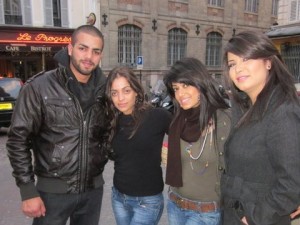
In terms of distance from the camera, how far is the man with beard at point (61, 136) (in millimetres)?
2246

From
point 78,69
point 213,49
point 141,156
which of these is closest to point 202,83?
point 141,156

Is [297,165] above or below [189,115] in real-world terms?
below

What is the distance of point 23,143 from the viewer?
2244 mm

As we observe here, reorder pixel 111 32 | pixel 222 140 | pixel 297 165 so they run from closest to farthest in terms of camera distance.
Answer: pixel 297 165 → pixel 222 140 → pixel 111 32

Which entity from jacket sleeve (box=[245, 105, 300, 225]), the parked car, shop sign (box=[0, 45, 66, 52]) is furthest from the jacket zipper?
shop sign (box=[0, 45, 66, 52])

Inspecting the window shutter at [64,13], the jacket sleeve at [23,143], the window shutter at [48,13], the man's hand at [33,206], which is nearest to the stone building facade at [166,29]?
the window shutter at [64,13]

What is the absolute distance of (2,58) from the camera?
16312mm

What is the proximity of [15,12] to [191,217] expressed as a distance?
16.0 m

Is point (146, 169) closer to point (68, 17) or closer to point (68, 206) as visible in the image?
point (68, 206)

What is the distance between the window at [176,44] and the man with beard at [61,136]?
17.9m

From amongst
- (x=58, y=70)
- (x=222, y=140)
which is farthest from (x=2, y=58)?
(x=222, y=140)

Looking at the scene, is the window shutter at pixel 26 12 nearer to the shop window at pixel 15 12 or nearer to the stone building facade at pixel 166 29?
the shop window at pixel 15 12

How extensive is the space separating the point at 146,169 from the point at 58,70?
1032mm

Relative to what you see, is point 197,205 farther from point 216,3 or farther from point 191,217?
point 216,3
